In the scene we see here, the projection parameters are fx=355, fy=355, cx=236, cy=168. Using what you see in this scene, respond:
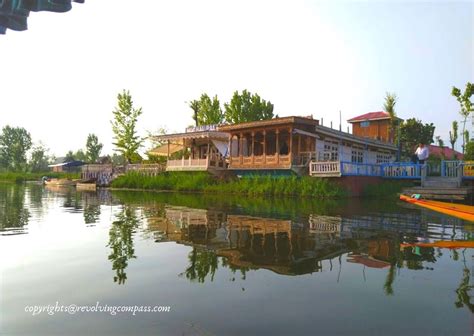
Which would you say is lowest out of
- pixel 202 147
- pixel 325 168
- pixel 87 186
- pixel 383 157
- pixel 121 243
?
pixel 121 243

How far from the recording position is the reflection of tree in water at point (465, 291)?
13.9 feet

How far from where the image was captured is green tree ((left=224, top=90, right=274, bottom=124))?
A: 46.7m

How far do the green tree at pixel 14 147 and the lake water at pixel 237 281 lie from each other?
276ft

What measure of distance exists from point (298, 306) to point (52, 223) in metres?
9.59

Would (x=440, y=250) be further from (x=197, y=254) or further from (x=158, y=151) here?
(x=158, y=151)

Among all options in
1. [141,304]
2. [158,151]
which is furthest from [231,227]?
[158,151]

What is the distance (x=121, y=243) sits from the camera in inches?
A: 314

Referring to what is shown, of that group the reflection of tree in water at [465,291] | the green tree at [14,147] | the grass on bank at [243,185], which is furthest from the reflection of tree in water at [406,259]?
the green tree at [14,147]

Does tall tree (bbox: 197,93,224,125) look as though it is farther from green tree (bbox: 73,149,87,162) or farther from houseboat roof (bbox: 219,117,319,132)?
green tree (bbox: 73,149,87,162)

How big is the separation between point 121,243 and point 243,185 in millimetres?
17668

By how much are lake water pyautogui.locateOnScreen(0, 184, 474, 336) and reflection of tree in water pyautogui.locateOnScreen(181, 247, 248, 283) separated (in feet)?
0.06

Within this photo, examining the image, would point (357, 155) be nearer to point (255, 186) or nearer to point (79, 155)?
point (255, 186)

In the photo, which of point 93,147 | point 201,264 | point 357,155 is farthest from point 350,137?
point 93,147

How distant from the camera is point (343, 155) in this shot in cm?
2802
